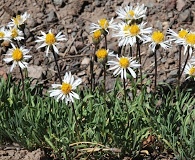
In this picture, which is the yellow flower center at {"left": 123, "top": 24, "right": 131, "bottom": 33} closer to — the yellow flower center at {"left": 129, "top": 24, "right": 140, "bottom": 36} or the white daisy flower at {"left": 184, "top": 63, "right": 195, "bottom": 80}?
the yellow flower center at {"left": 129, "top": 24, "right": 140, "bottom": 36}

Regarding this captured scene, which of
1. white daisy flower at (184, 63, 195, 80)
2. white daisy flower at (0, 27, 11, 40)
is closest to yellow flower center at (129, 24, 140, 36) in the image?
white daisy flower at (184, 63, 195, 80)

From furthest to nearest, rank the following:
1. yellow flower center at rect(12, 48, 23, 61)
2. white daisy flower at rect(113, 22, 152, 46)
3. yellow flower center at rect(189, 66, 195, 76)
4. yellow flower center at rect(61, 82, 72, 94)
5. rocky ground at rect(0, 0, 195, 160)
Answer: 1. rocky ground at rect(0, 0, 195, 160)
2. yellow flower center at rect(189, 66, 195, 76)
3. yellow flower center at rect(12, 48, 23, 61)
4. white daisy flower at rect(113, 22, 152, 46)
5. yellow flower center at rect(61, 82, 72, 94)

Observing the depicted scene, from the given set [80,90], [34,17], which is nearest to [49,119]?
[80,90]

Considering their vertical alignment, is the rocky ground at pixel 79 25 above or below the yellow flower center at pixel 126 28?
below

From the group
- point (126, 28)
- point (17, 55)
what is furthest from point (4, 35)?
point (126, 28)

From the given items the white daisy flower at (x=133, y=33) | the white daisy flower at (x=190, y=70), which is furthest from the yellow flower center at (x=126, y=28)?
the white daisy flower at (x=190, y=70)

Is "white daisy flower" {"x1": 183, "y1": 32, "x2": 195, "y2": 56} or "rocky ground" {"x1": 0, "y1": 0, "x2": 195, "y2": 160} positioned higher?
"white daisy flower" {"x1": 183, "y1": 32, "x2": 195, "y2": 56}

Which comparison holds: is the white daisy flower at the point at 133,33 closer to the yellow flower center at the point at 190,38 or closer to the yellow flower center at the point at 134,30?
the yellow flower center at the point at 134,30

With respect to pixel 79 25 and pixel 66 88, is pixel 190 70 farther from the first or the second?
pixel 79 25
